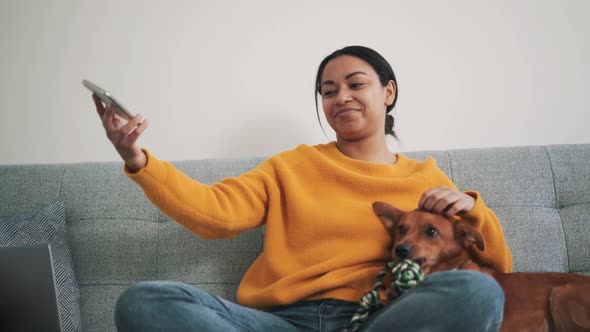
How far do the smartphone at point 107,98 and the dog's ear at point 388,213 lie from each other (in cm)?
61

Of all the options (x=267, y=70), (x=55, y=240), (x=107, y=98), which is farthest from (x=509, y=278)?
(x=55, y=240)

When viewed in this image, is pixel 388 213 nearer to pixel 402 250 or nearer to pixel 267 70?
pixel 402 250

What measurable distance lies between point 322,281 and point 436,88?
37.6 inches

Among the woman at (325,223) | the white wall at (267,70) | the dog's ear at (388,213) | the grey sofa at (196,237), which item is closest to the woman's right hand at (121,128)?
the woman at (325,223)

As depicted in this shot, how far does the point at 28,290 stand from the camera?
0.86 metres

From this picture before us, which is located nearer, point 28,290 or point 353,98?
point 28,290

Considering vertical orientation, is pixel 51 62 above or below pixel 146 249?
above

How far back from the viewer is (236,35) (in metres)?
1.68

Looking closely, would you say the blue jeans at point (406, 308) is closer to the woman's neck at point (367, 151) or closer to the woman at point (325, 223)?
the woman at point (325, 223)

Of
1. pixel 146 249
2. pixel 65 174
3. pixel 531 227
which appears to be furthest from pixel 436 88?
pixel 65 174

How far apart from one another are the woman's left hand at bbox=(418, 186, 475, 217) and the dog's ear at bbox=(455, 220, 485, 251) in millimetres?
34

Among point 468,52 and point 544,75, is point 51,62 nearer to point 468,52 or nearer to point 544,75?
point 468,52

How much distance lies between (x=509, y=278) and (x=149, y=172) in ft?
2.78

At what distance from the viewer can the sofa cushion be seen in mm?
1206
